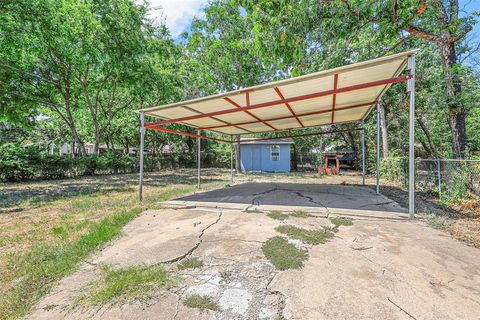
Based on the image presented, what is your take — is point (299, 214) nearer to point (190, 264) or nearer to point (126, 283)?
point (190, 264)

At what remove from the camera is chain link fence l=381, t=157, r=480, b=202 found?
15.1ft

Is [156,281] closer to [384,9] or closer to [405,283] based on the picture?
[405,283]

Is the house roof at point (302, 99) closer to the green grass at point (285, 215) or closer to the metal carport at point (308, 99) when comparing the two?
the metal carport at point (308, 99)

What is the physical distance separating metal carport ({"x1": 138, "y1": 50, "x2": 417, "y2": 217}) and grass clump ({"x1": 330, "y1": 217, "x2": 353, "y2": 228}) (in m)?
1.15

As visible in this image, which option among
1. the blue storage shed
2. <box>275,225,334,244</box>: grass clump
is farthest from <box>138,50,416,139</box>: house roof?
the blue storage shed

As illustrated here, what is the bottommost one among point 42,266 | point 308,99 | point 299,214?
point 42,266

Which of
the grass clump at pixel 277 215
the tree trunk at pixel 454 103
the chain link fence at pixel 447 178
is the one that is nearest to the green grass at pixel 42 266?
the grass clump at pixel 277 215

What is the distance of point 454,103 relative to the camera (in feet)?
16.4

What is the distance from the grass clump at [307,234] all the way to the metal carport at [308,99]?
6.13ft

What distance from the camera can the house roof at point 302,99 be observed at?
3.81m

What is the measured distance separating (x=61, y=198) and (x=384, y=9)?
9.55 metres

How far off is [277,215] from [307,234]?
3.38 feet

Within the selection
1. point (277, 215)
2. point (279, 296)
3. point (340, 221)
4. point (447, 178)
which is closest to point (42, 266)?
point (279, 296)

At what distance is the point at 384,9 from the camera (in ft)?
15.8
